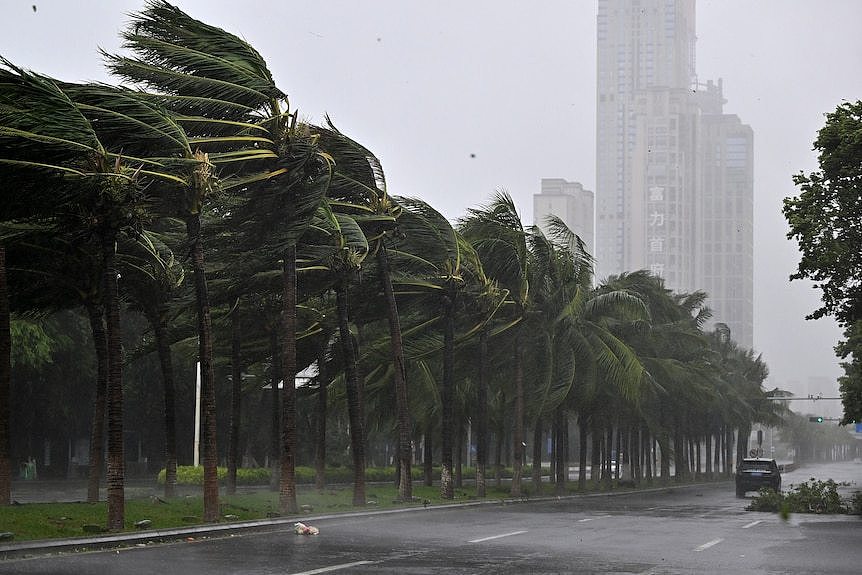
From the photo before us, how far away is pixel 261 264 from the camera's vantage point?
29.6m

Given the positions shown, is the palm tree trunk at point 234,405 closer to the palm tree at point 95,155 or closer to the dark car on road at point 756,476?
the palm tree at point 95,155

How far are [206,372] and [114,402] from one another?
3.16 m

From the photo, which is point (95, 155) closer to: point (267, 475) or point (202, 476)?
point (202, 476)

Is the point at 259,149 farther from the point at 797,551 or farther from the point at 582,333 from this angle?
the point at 582,333

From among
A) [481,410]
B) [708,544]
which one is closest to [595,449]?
[481,410]

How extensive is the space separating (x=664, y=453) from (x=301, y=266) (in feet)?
112

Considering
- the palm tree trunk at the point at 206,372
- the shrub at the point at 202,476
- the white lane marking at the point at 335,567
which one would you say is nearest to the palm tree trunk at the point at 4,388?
the palm tree trunk at the point at 206,372

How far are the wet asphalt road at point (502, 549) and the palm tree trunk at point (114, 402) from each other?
6.57 ft

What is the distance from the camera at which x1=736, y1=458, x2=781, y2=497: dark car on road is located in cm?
5031

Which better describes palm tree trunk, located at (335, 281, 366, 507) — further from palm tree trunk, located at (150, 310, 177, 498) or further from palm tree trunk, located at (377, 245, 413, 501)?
palm tree trunk, located at (150, 310, 177, 498)

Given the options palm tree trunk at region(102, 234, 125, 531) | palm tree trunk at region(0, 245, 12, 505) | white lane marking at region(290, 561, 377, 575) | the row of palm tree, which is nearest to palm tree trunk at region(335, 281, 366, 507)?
the row of palm tree

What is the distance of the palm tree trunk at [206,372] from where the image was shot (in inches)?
952

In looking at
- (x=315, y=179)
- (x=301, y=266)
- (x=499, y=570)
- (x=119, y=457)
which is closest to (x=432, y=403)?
(x=301, y=266)

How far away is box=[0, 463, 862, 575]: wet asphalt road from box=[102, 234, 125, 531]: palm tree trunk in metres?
2.00
